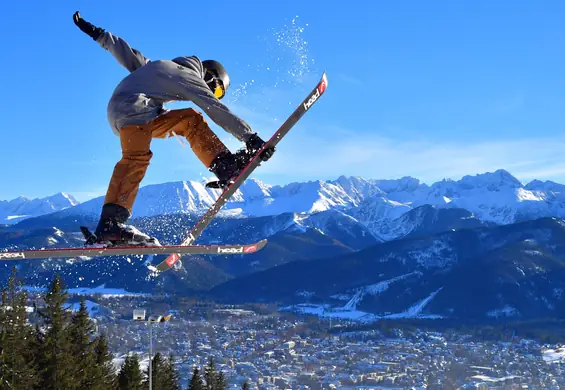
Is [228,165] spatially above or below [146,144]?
below

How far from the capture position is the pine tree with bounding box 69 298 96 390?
99.2 ft

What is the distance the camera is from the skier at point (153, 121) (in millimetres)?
5773

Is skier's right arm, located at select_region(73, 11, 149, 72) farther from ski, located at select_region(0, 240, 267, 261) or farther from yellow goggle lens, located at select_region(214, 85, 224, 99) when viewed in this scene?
ski, located at select_region(0, 240, 267, 261)

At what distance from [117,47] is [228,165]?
148 centimetres

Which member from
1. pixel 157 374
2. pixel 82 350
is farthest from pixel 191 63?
pixel 157 374

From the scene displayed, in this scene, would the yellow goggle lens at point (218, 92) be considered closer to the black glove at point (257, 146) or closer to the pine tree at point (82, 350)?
the black glove at point (257, 146)

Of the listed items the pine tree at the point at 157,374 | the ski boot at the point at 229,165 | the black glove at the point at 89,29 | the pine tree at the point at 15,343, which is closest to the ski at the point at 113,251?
the ski boot at the point at 229,165

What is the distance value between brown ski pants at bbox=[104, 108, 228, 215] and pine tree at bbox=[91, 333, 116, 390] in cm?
2607

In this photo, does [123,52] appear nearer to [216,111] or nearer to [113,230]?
[216,111]

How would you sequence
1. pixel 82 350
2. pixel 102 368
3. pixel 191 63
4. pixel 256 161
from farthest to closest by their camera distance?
pixel 82 350
pixel 102 368
pixel 256 161
pixel 191 63

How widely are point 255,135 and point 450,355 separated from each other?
624 feet

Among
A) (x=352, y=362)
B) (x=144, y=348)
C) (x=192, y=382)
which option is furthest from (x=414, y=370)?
(x=192, y=382)

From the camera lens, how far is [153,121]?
6.07 metres

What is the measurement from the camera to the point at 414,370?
167250mm
